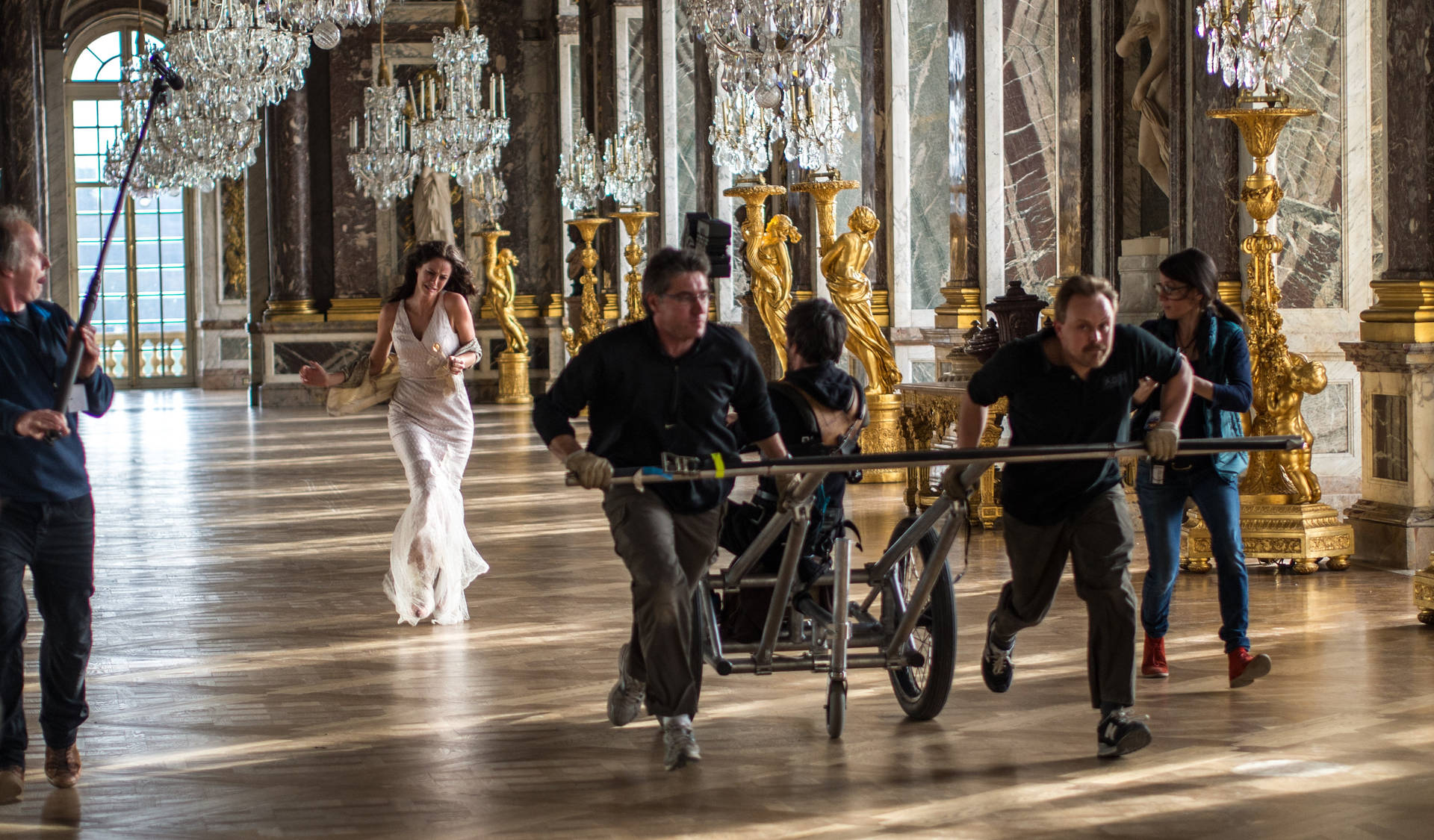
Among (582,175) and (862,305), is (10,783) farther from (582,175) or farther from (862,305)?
(582,175)

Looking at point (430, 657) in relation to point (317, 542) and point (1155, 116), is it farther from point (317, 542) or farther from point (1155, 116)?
point (1155, 116)

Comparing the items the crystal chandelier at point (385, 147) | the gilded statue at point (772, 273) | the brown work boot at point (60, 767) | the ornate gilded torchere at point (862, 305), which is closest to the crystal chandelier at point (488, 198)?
the crystal chandelier at point (385, 147)

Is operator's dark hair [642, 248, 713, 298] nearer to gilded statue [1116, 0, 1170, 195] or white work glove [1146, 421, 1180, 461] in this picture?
white work glove [1146, 421, 1180, 461]

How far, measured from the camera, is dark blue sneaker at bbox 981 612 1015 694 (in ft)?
16.9

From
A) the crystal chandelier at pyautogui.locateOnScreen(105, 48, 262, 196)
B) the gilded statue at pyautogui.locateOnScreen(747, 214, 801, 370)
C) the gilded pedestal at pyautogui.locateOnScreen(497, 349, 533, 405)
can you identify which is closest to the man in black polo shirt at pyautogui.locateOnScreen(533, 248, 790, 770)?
the gilded statue at pyautogui.locateOnScreen(747, 214, 801, 370)

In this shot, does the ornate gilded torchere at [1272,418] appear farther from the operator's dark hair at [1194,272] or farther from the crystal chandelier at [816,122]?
the crystal chandelier at [816,122]

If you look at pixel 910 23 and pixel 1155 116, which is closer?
pixel 1155 116

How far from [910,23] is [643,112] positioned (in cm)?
681

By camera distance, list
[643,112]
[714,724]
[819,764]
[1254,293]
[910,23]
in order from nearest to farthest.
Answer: [819,764]
[714,724]
[1254,293]
[910,23]
[643,112]

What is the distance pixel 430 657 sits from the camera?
624 cm

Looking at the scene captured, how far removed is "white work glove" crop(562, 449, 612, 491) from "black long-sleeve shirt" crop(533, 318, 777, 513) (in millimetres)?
260

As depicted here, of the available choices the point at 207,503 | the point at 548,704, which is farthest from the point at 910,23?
the point at 548,704

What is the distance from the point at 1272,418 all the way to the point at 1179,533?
2.68m

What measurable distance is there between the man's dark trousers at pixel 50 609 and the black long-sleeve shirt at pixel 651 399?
1182mm
